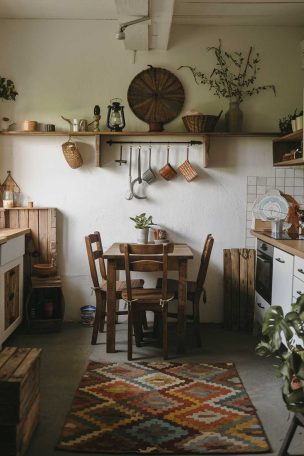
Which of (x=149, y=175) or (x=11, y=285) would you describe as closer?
(x=11, y=285)

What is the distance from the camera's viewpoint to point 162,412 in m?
2.64

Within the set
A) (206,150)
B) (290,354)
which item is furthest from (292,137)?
(290,354)

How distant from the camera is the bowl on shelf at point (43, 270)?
425 centimetres

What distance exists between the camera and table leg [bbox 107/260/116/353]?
11.6 feet

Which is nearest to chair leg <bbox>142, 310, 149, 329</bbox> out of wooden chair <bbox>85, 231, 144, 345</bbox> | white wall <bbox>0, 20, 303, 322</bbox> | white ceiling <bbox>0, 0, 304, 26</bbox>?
wooden chair <bbox>85, 231, 144, 345</bbox>

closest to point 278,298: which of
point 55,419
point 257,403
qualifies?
point 257,403

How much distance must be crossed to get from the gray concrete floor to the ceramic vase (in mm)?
1875

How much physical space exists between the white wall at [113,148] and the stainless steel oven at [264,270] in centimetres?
40

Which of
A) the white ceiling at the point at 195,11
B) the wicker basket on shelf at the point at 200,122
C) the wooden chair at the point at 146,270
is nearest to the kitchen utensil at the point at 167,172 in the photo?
the wicker basket on shelf at the point at 200,122

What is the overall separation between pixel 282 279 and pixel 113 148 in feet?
6.66

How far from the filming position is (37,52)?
436cm

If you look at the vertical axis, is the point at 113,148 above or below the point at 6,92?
below

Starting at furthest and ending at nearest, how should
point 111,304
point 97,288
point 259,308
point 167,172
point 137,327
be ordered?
point 167,172
point 259,308
point 97,288
point 137,327
point 111,304

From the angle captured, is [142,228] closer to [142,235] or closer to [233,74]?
[142,235]
